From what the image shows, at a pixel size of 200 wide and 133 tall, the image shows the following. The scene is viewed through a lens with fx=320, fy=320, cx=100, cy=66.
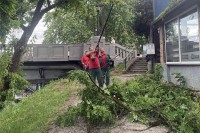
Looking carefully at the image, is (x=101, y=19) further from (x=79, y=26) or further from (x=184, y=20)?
(x=184, y=20)

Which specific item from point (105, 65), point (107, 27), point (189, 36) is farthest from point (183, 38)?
point (107, 27)

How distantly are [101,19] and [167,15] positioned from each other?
1875 cm

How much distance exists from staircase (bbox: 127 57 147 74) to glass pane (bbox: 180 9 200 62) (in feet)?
36.7

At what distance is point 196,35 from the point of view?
33.1 ft

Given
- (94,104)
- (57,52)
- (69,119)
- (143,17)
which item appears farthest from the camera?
(143,17)

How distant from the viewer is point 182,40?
11.5 metres

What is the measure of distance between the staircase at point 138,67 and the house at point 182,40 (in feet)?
28.2

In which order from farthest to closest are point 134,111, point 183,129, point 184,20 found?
point 184,20, point 134,111, point 183,129

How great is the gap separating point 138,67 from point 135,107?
18031 mm

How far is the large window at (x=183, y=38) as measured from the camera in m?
10.2

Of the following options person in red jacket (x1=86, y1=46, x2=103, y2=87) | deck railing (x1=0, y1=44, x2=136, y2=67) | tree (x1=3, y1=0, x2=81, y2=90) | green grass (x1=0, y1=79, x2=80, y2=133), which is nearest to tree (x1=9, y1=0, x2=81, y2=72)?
tree (x1=3, y1=0, x2=81, y2=90)

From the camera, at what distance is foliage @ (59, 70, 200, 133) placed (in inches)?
237

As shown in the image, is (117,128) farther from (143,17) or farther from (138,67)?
(143,17)

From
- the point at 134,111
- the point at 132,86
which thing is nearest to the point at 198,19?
the point at 132,86
